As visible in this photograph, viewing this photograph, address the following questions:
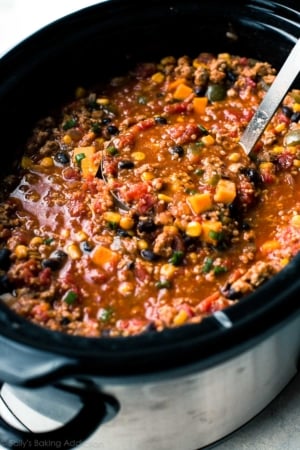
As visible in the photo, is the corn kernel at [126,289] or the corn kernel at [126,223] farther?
the corn kernel at [126,223]

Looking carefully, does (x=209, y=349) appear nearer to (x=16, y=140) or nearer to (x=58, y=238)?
(x=58, y=238)

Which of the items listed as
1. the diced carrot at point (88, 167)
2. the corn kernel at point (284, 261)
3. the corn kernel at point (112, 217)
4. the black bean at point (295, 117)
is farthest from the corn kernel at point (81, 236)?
the black bean at point (295, 117)

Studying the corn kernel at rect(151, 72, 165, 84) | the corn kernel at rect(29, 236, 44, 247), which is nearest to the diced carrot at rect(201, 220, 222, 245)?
the corn kernel at rect(29, 236, 44, 247)

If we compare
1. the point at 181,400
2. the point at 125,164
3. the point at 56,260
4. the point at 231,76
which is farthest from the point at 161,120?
the point at 181,400

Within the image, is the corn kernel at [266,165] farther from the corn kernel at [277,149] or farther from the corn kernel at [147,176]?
the corn kernel at [147,176]

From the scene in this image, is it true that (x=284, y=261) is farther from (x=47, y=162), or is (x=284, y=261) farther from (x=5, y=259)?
(x=47, y=162)

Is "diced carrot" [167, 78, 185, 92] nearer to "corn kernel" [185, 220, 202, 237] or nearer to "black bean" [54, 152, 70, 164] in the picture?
"black bean" [54, 152, 70, 164]

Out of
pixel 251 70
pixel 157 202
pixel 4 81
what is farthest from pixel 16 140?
pixel 251 70
